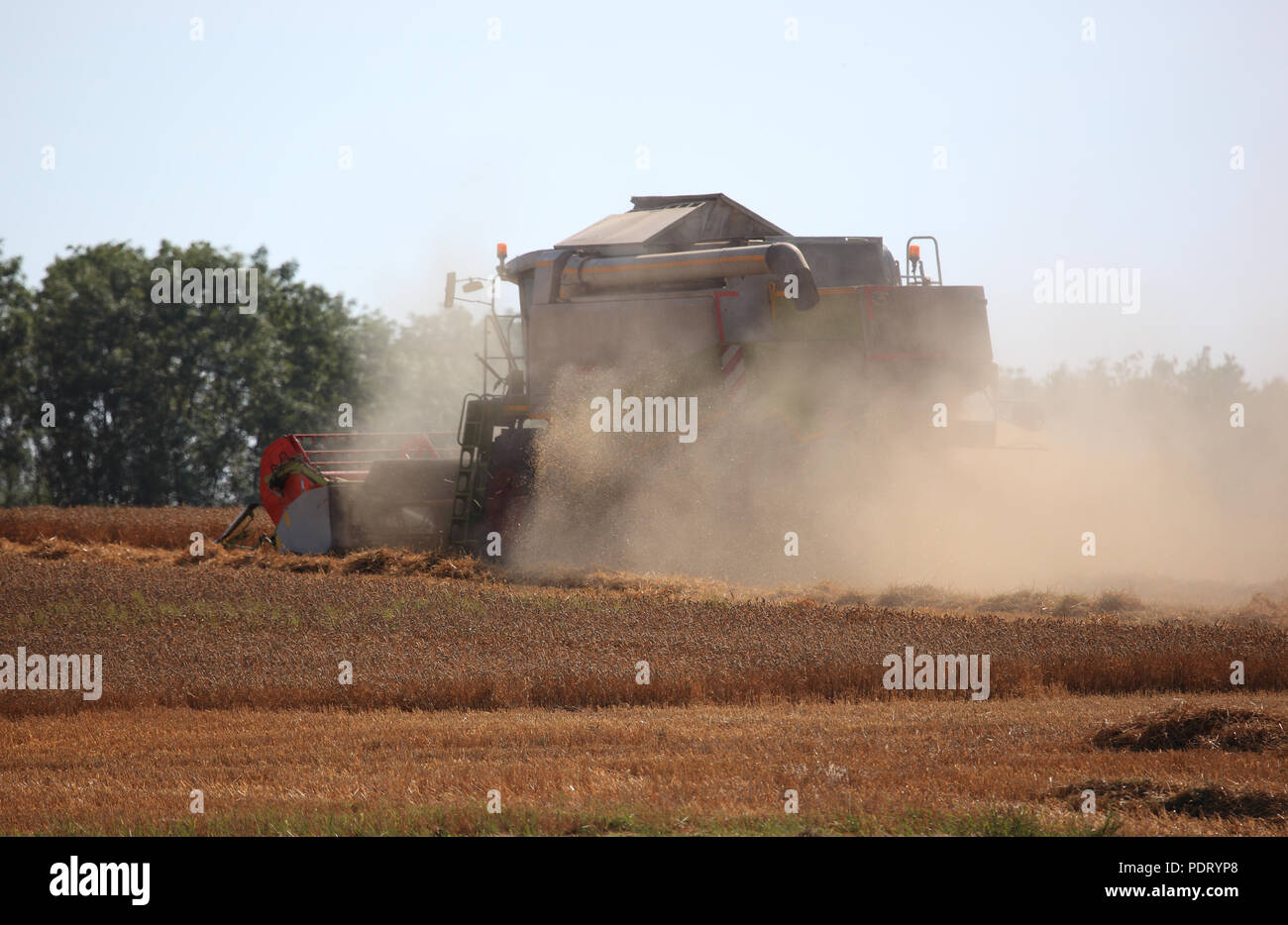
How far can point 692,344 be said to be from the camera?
1452cm

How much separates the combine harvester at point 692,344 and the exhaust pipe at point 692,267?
0.7 inches

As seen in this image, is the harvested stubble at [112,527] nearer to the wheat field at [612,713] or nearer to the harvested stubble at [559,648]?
the wheat field at [612,713]

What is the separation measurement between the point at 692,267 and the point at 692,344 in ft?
3.00

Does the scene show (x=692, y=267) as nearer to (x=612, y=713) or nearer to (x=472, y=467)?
(x=472, y=467)

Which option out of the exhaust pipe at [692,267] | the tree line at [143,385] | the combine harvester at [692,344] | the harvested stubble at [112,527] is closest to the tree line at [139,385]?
the tree line at [143,385]

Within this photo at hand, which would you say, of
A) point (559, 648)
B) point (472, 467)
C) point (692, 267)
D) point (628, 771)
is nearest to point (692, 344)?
point (692, 267)

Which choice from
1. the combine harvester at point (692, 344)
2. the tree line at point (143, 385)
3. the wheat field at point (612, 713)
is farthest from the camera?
the tree line at point (143, 385)

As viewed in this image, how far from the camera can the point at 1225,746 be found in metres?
6.84

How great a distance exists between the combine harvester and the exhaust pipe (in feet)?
0.06

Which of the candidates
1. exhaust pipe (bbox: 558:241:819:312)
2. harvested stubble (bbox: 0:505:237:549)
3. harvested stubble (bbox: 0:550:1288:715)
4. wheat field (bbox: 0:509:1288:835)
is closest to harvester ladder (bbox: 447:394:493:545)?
wheat field (bbox: 0:509:1288:835)

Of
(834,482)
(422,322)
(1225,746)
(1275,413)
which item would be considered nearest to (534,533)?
(834,482)

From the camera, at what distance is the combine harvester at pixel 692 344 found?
542 inches

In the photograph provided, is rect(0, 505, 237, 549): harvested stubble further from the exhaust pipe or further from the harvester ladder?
the exhaust pipe
